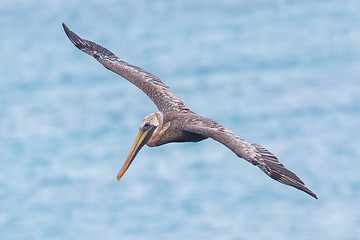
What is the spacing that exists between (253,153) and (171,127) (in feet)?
9.68

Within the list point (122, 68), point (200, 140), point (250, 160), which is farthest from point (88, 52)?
point (250, 160)

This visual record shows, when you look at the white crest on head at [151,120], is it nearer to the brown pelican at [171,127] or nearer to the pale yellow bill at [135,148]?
the brown pelican at [171,127]

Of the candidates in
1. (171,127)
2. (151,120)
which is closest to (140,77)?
(151,120)

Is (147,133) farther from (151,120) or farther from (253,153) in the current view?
(253,153)

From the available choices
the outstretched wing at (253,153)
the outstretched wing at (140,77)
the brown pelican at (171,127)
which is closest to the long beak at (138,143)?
the brown pelican at (171,127)

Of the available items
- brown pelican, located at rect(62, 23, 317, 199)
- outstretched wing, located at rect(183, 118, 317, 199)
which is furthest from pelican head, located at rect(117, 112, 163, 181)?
outstretched wing, located at rect(183, 118, 317, 199)

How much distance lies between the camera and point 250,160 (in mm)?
16156

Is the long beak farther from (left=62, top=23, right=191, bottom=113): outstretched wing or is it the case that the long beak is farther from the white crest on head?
(left=62, top=23, right=191, bottom=113): outstretched wing

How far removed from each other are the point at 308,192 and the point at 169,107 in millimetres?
5941

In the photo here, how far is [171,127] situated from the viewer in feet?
61.7

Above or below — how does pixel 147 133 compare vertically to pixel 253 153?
above

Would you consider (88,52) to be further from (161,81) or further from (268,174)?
(268,174)

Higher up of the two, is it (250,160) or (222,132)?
(222,132)

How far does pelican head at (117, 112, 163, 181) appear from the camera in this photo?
18.3 metres
